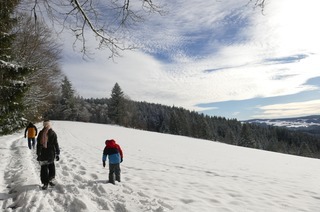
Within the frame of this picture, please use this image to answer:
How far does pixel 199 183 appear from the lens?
9203 millimetres

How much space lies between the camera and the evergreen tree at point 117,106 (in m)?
61.8

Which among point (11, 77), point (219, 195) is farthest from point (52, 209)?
point (11, 77)

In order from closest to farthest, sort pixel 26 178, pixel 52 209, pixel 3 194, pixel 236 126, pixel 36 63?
1. pixel 52 209
2. pixel 3 194
3. pixel 26 178
4. pixel 36 63
5. pixel 236 126

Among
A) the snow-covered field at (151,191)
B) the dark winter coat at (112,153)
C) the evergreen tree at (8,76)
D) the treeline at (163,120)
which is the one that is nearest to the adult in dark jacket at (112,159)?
the dark winter coat at (112,153)

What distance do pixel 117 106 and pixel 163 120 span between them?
5643 cm

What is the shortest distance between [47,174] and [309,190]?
8218 mm

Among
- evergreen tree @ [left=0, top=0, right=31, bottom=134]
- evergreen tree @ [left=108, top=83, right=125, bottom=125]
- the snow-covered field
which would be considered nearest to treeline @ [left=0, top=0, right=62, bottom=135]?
evergreen tree @ [left=0, top=0, right=31, bottom=134]

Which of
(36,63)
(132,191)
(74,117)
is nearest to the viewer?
(132,191)

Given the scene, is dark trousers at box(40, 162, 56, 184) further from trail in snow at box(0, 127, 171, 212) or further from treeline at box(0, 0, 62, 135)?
treeline at box(0, 0, 62, 135)

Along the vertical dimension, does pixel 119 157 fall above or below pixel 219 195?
above

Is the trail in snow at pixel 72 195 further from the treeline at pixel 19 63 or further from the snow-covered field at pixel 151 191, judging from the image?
the treeline at pixel 19 63

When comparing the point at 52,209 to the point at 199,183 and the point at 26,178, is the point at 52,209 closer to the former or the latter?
the point at 26,178

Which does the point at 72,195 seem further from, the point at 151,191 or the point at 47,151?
the point at 151,191

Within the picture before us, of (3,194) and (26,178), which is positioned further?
(26,178)
